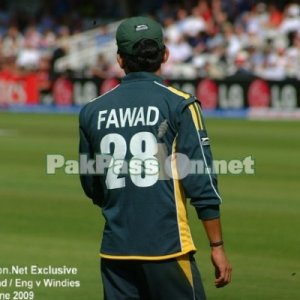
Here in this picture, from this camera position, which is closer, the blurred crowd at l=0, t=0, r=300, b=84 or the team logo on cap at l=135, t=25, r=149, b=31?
the team logo on cap at l=135, t=25, r=149, b=31

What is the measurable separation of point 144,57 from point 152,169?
0.48 metres

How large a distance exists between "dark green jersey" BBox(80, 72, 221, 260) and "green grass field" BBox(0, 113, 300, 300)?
9.31 ft

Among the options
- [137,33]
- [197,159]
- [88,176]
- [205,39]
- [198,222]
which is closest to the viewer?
[197,159]

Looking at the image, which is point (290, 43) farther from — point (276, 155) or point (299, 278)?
point (299, 278)

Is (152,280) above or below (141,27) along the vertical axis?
below

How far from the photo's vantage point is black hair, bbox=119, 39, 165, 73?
4512 millimetres

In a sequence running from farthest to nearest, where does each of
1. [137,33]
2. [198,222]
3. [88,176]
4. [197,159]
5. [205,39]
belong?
[205,39] → [198,222] → [88,176] → [137,33] → [197,159]

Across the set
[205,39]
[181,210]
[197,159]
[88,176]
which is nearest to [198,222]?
[88,176]

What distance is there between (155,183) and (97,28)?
29395 mm

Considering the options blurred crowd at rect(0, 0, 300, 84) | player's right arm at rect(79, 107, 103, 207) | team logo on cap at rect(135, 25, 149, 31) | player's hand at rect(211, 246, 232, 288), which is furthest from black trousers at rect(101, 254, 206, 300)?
blurred crowd at rect(0, 0, 300, 84)

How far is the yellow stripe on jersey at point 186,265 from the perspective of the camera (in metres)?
4.48

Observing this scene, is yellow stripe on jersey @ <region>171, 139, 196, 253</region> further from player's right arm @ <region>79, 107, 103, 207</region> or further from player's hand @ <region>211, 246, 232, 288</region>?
player's right arm @ <region>79, 107, 103, 207</region>

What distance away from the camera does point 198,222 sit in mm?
10242

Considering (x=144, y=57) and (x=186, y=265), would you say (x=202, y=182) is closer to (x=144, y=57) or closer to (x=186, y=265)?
(x=186, y=265)
